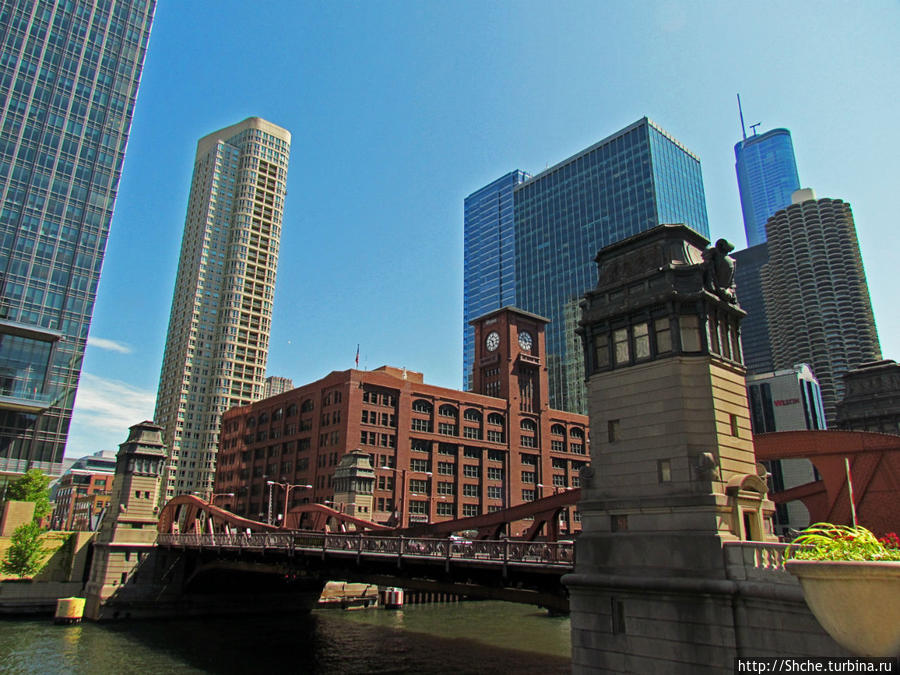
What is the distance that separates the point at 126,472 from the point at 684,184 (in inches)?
5703

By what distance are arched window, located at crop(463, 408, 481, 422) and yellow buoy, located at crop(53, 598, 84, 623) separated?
56355 mm

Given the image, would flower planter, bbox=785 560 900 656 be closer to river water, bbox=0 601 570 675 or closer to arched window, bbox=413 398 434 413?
river water, bbox=0 601 570 675

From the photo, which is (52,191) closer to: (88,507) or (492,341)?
(492,341)

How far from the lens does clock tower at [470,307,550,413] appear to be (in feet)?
336

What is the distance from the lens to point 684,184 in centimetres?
15900

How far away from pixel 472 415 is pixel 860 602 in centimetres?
8816

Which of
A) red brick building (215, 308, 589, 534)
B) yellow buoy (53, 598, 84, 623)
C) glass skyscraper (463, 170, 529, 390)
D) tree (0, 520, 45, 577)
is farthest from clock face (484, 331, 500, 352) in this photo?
glass skyscraper (463, 170, 529, 390)

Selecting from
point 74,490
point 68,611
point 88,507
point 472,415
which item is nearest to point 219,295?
point 88,507

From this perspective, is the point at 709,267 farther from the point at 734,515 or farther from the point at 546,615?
the point at 546,615

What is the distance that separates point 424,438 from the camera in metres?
89.1

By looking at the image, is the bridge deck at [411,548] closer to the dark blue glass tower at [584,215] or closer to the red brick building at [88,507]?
the red brick building at [88,507]

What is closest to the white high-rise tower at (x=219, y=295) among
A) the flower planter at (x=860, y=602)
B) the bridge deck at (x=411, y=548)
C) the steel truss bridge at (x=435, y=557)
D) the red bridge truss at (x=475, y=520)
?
the red bridge truss at (x=475, y=520)

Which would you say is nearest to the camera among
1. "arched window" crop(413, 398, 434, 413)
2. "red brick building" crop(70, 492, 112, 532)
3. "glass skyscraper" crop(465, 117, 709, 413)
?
"arched window" crop(413, 398, 434, 413)

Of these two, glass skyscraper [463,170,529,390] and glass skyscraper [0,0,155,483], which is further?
glass skyscraper [463,170,529,390]
